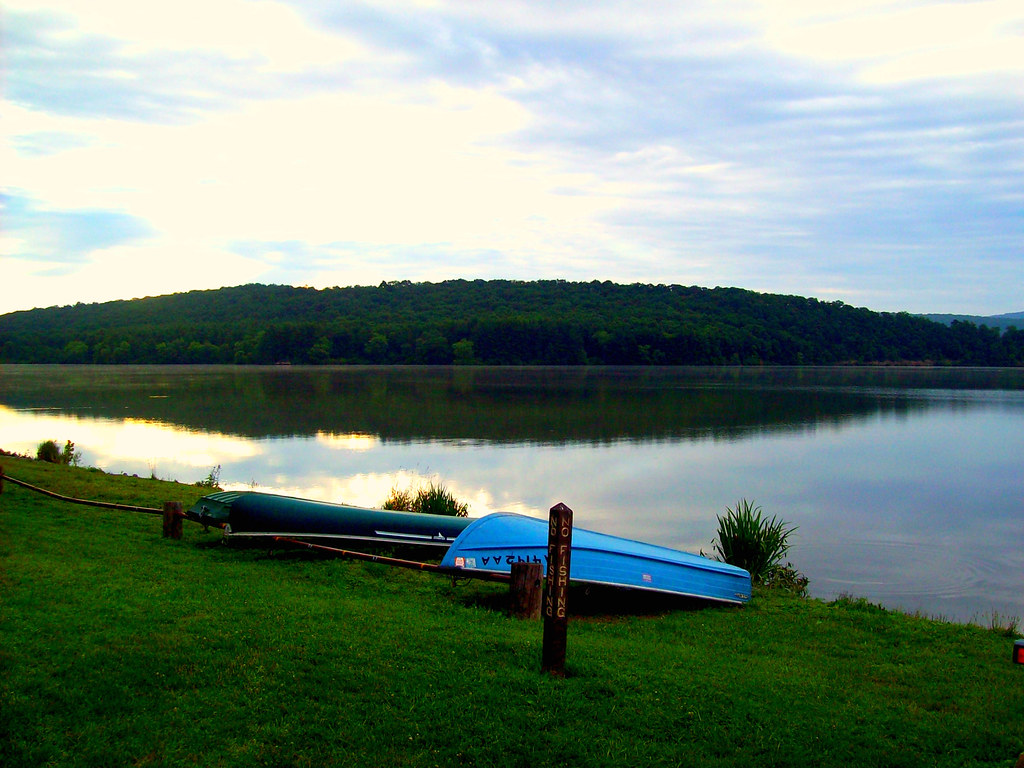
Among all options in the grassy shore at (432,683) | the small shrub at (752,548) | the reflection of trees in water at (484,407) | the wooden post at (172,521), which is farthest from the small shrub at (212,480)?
the small shrub at (752,548)

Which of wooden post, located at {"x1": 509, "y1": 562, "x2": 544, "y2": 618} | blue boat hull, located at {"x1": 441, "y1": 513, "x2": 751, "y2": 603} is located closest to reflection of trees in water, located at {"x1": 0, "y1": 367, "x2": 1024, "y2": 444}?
blue boat hull, located at {"x1": 441, "y1": 513, "x2": 751, "y2": 603}

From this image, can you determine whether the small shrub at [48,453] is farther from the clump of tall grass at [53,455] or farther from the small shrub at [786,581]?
the small shrub at [786,581]

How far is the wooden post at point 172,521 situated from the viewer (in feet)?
34.2

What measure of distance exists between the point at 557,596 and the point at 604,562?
357 cm

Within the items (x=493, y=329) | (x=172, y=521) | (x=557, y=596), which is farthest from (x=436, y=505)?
(x=493, y=329)

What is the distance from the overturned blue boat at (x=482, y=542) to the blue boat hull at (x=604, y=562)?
0.01m

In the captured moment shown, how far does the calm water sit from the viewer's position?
1451 centimetres

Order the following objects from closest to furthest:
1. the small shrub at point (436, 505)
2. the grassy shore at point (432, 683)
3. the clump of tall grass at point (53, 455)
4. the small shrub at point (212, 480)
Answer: the grassy shore at point (432, 683) → the small shrub at point (436, 505) → the small shrub at point (212, 480) → the clump of tall grass at point (53, 455)

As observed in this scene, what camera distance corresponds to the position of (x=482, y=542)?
30.7ft

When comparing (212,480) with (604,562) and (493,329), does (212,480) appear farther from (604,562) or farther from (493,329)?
(493,329)

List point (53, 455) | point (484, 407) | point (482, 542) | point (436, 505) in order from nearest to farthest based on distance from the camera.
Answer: point (482, 542), point (436, 505), point (53, 455), point (484, 407)

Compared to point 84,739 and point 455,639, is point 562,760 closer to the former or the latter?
point 455,639

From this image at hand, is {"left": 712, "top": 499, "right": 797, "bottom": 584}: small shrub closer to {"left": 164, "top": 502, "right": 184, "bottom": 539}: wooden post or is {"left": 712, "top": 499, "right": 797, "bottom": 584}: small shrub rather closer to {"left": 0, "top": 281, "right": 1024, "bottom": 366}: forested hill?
{"left": 164, "top": 502, "right": 184, "bottom": 539}: wooden post

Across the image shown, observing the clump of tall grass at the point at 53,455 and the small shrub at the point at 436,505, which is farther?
the clump of tall grass at the point at 53,455
